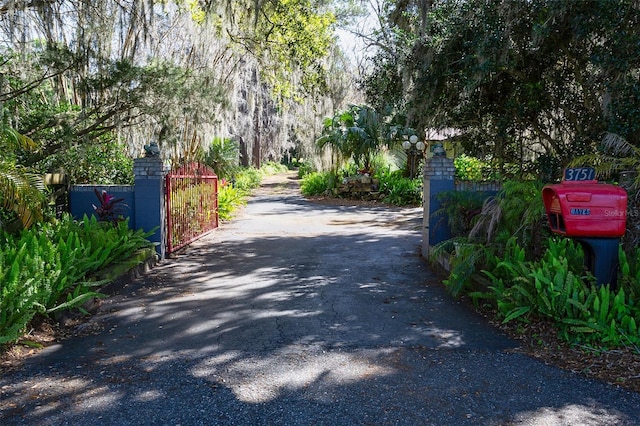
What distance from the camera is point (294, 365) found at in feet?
13.8

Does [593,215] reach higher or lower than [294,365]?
higher

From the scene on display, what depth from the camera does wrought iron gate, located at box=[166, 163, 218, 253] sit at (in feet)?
30.5

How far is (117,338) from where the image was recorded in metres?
4.91

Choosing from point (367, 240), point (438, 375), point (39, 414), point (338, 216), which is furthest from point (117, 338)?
point (338, 216)

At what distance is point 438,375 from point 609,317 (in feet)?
5.44

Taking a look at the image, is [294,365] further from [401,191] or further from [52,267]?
[401,191]

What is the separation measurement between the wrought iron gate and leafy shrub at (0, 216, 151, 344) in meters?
1.57

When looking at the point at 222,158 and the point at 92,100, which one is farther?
the point at 222,158

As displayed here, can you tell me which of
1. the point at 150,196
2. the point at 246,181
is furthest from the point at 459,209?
the point at 246,181

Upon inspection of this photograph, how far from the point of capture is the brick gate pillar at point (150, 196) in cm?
856

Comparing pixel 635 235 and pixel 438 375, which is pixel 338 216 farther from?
pixel 438 375

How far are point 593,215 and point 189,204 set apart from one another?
7698mm

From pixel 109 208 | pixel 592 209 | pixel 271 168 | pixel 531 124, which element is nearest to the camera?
pixel 592 209

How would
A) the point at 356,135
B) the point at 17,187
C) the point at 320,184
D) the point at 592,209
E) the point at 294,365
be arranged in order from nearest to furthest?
the point at 294,365 < the point at 592,209 < the point at 17,187 < the point at 356,135 < the point at 320,184
